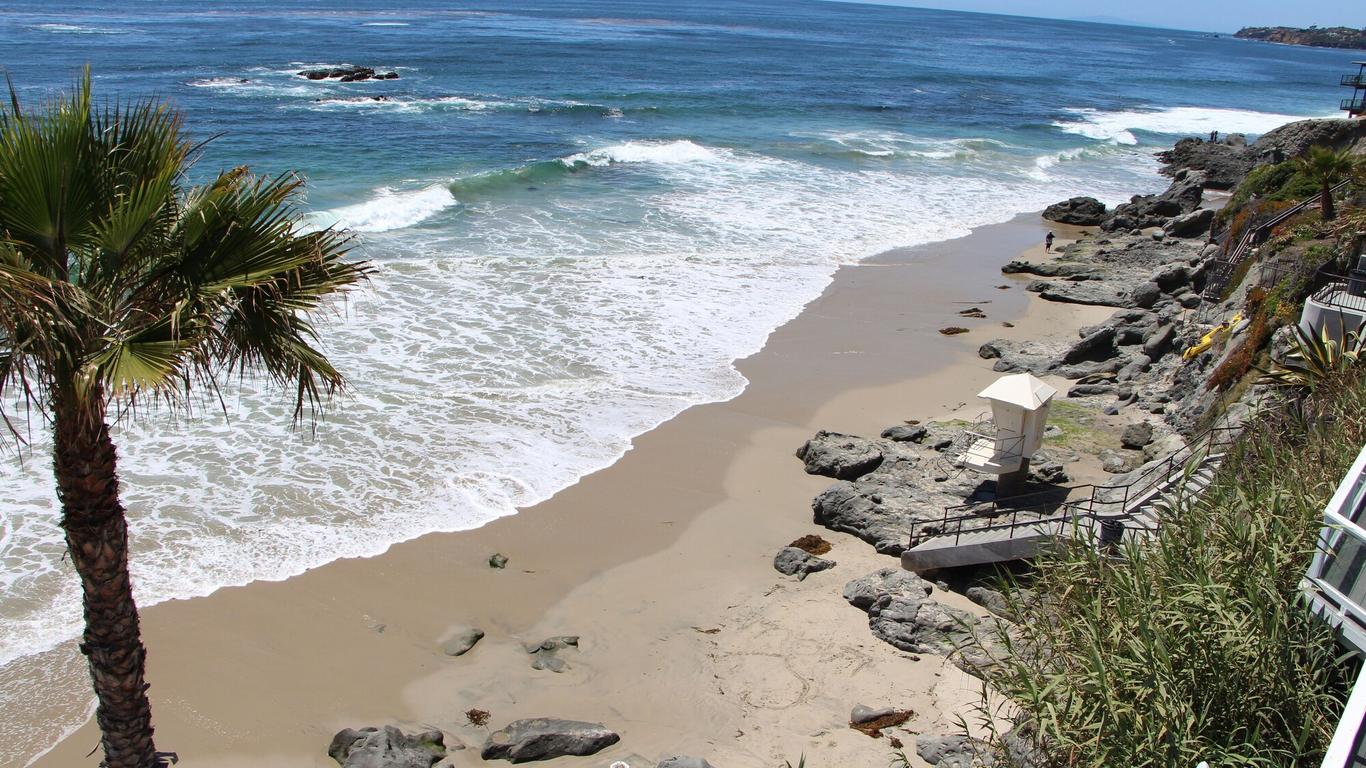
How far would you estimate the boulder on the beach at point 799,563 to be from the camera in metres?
13.8

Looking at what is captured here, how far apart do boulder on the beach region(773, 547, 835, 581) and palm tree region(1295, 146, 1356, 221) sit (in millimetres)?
13979

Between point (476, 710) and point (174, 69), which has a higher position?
point (174, 69)

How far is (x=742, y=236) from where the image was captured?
32.5m

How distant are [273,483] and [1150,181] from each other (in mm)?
45775

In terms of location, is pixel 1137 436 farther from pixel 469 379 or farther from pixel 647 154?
pixel 647 154

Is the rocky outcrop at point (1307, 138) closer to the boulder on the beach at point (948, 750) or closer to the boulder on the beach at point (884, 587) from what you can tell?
the boulder on the beach at point (884, 587)

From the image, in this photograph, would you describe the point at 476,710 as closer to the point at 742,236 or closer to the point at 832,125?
the point at 742,236

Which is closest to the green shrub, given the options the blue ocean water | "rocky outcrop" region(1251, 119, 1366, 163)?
the blue ocean water

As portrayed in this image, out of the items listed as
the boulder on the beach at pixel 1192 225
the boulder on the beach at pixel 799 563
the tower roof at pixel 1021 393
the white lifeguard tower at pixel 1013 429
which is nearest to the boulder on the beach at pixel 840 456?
the white lifeguard tower at pixel 1013 429

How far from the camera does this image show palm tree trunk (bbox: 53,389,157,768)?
6.18 metres

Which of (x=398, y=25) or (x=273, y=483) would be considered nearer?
(x=273, y=483)

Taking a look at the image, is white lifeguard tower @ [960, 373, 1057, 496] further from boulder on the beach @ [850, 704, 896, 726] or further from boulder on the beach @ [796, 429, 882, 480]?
boulder on the beach @ [850, 704, 896, 726]

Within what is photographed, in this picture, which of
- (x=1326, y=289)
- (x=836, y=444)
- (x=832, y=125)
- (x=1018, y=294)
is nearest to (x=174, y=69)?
(x=832, y=125)

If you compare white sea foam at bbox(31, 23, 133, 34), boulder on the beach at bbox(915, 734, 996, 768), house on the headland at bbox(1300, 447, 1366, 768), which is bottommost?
boulder on the beach at bbox(915, 734, 996, 768)
